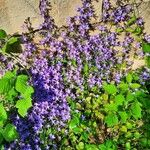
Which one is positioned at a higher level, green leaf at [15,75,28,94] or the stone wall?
the stone wall

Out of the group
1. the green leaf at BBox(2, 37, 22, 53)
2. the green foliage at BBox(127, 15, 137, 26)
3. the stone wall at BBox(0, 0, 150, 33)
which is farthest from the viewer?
the stone wall at BBox(0, 0, 150, 33)

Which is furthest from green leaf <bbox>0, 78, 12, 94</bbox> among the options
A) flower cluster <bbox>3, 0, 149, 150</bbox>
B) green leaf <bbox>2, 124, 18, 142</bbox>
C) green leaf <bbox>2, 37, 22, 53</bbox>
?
green leaf <bbox>2, 37, 22, 53</bbox>

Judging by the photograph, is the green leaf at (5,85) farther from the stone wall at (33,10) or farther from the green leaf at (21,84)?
the stone wall at (33,10)

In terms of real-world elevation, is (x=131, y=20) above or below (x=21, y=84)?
above

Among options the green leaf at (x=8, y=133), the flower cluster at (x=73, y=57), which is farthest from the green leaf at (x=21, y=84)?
the flower cluster at (x=73, y=57)

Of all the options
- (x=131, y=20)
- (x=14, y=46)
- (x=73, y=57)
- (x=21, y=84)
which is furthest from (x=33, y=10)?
(x=21, y=84)

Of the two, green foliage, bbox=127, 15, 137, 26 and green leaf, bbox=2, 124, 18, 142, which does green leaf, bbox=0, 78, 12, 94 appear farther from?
green foliage, bbox=127, 15, 137, 26

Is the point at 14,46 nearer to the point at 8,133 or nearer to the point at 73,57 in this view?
the point at 73,57

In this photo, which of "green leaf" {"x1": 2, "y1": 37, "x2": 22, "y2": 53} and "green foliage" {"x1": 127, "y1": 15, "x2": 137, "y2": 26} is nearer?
"green leaf" {"x1": 2, "y1": 37, "x2": 22, "y2": 53}

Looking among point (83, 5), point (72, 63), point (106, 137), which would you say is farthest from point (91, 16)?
point (106, 137)

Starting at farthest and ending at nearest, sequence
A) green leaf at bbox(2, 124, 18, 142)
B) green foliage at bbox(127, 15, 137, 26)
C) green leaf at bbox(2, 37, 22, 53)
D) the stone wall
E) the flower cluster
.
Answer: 1. the stone wall
2. green foliage at bbox(127, 15, 137, 26)
3. green leaf at bbox(2, 37, 22, 53)
4. the flower cluster
5. green leaf at bbox(2, 124, 18, 142)

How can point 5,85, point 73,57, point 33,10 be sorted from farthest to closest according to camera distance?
1. point 33,10
2. point 73,57
3. point 5,85
